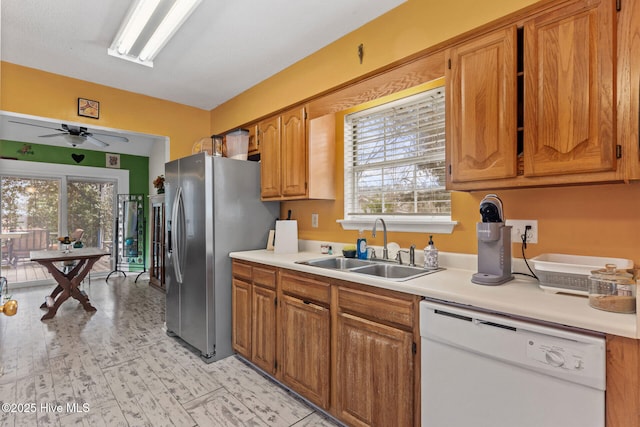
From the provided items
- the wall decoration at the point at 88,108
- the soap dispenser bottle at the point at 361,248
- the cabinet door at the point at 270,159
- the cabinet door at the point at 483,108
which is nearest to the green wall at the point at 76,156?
the wall decoration at the point at 88,108

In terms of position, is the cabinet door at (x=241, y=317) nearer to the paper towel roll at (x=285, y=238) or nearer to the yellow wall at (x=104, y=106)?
the paper towel roll at (x=285, y=238)

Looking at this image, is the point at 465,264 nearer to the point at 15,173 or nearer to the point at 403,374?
the point at 403,374

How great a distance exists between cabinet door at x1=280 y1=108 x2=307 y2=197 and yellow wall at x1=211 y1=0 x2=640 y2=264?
0.21 m

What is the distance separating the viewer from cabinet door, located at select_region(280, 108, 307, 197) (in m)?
2.73

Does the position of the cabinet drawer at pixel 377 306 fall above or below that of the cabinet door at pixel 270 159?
below

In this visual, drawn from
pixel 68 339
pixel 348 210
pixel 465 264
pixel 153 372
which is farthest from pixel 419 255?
pixel 68 339

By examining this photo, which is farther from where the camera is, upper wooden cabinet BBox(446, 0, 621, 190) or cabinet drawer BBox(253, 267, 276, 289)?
cabinet drawer BBox(253, 267, 276, 289)

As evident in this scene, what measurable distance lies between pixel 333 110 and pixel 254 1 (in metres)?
0.89

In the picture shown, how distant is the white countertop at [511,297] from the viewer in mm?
1063

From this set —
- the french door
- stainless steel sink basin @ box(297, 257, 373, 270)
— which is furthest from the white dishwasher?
the french door

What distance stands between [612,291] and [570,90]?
2.75 ft

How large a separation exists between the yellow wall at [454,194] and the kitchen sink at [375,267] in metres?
0.22

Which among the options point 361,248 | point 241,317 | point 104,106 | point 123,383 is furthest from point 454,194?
point 104,106

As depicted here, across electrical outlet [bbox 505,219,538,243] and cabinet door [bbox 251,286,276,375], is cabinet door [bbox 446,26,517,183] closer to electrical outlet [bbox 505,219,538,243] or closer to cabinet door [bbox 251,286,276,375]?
electrical outlet [bbox 505,219,538,243]
